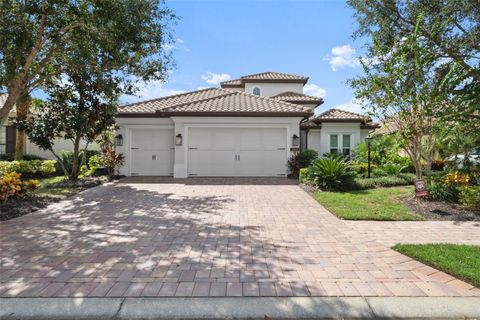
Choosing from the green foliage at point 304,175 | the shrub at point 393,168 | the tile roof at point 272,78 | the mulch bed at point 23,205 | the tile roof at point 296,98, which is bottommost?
the mulch bed at point 23,205

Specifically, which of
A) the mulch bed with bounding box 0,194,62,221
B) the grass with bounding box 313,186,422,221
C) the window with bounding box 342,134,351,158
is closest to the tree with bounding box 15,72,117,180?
the mulch bed with bounding box 0,194,62,221

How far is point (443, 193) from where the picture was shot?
26.8 feet

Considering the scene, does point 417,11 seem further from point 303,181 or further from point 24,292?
point 24,292

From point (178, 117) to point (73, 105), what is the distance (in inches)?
169

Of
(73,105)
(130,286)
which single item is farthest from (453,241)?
(73,105)

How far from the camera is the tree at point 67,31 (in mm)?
7727

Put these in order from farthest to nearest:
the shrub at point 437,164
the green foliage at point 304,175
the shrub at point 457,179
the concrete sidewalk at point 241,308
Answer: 1. the shrub at point 437,164
2. the green foliage at point 304,175
3. the shrub at point 457,179
4. the concrete sidewalk at point 241,308

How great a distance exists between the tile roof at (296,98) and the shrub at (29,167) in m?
14.2

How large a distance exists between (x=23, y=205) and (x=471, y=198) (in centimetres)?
1116

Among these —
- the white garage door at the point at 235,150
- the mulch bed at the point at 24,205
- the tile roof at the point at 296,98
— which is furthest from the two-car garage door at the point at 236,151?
the tile roof at the point at 296,98

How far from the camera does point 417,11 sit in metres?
9.76

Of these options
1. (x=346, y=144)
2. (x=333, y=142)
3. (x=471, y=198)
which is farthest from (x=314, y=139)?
(x=471, y=198)

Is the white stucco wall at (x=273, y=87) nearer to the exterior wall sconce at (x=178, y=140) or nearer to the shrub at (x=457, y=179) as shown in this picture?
the exterior wall sconce at (x=178, y=140)

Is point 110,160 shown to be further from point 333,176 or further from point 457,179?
point 457,179
